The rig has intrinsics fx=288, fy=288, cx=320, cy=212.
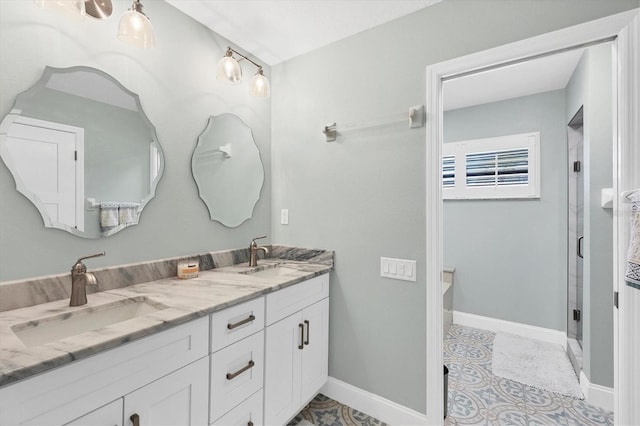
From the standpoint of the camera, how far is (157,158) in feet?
5.34

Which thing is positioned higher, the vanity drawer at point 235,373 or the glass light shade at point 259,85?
the glass light shade at point 259,85

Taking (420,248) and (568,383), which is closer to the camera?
(420,248)

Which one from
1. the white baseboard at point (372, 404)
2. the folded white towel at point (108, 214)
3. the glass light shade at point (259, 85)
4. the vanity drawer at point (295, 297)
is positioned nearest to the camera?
the folded white towel at point (108, 214)

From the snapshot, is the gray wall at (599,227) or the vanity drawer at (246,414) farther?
the gray wall at (599,227)

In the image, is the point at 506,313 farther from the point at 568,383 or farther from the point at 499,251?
the point at 568,383

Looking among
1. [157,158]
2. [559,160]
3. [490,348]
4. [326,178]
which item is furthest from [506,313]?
[157,158]

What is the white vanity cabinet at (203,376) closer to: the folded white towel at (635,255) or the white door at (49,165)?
the white door at (49,165)

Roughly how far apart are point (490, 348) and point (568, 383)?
628 mm

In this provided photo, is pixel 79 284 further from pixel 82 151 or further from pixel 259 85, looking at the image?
pixel 259 85

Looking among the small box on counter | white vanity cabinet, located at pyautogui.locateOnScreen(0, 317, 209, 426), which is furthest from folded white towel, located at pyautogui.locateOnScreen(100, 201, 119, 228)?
white vanity cabinet, located at pyautogui.locateOnScreen(0, 317, 209, 426)

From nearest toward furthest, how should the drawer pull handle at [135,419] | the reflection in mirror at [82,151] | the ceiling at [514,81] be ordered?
the drawer pull handle at [135,419] → the reflection in mirror at [82,151] → the ceiling at [514,81]

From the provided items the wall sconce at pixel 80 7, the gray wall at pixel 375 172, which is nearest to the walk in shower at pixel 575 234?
the gray wall at pixel 375 172

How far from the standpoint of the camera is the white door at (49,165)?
1.17 meters

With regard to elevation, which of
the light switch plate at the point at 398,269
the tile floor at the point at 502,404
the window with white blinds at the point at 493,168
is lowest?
the tile floor at the point at 502,404
